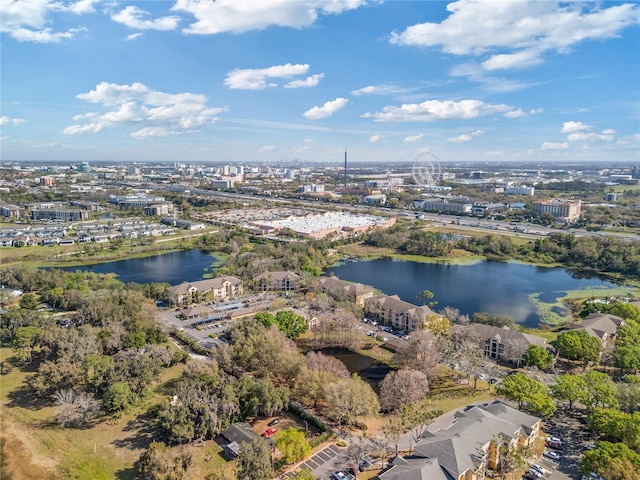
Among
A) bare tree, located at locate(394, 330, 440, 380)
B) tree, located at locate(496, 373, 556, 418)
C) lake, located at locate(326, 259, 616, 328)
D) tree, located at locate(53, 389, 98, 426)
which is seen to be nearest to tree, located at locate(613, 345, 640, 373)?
tree, located at locate(496, 373, 556, 418)

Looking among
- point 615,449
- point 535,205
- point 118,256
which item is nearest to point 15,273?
point 118,256

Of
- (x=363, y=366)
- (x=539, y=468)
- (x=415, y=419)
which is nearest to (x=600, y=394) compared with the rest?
(x=539, y=468)

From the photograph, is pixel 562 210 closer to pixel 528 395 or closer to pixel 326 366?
pixel 528 395

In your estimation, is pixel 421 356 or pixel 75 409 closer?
pixel 75 409

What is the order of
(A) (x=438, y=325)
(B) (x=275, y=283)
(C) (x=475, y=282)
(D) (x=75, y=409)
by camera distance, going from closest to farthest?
(D) (x=75, y=409) → (A) (x=438, y=325) → (B) (x=275, y=283) → (C) (x=475, y=282)

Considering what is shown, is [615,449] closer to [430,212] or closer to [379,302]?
[379,302]

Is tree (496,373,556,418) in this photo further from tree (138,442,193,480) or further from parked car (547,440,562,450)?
tree (138,442,193,480)

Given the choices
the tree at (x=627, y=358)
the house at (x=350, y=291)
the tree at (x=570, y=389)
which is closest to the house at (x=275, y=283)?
the house at (x=350, y=291)
